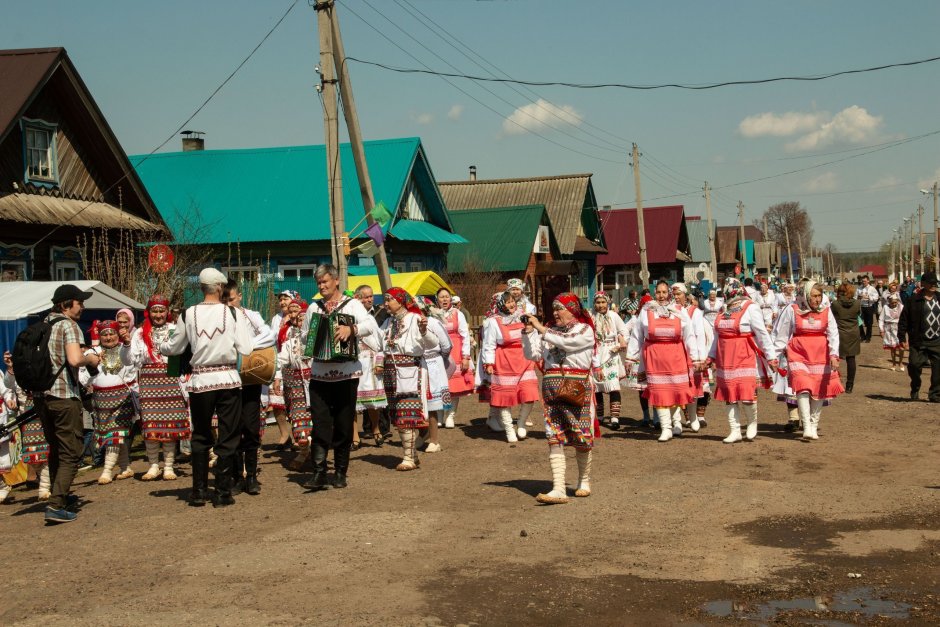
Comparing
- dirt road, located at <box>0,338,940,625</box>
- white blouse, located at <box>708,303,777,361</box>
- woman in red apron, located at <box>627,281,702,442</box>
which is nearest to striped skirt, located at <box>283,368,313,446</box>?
dirt road, located at <box>0,338,940,625</box>

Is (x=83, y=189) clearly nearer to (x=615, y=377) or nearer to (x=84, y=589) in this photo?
(x=615, y=377)

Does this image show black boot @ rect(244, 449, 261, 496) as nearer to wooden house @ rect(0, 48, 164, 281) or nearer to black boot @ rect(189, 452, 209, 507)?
black boot @ rect(189, 452, 209, 507)

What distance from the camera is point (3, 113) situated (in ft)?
61.8

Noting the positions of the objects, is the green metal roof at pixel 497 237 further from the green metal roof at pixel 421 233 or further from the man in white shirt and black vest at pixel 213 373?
the man in white shirt and black vest at pixel 213 373

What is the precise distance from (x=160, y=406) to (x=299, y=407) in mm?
1461

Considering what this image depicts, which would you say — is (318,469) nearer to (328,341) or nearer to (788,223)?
(328,341)

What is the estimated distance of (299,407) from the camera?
37.6 ft

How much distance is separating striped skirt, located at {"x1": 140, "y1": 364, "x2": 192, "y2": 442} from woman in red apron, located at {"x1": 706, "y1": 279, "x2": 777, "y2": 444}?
20.1 ft

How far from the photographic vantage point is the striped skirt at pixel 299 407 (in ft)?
37.5

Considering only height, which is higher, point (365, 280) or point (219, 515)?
point (365, 280)

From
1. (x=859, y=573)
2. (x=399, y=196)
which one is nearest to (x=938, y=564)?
(x=859, y=573)

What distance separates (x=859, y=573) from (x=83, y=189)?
1855cm

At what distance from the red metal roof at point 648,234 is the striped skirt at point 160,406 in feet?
156

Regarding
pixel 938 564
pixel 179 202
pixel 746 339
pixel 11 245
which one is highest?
pixel 179 202
